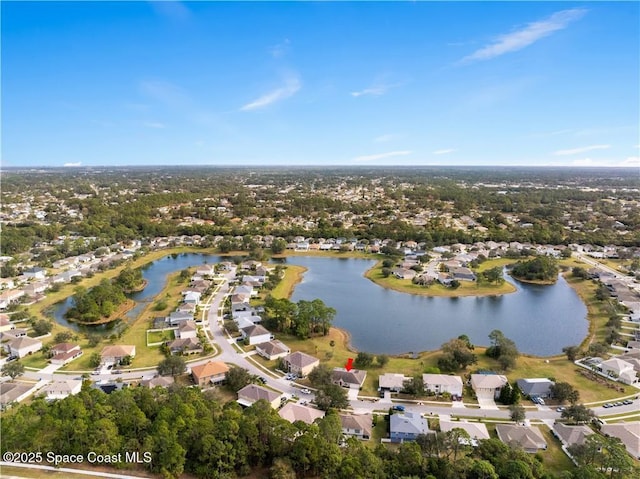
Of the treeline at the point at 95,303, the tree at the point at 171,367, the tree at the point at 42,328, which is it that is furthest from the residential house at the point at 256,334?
the tree at the point at 42,328

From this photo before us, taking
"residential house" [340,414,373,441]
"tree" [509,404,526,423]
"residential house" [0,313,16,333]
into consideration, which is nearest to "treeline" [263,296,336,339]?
"residential house" [340,414,373,441]

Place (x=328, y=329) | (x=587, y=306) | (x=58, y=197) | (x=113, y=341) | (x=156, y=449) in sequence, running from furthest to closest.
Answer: (x=58, y=197) < (x=587, y=306) < (x=328, y=329) < (x=113, y=341) < (x=156, y=449)

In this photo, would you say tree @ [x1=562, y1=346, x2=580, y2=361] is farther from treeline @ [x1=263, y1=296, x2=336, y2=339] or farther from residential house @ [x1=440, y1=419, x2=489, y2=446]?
treeline @ [x1=263, y1=296, x2=336, y2=339]

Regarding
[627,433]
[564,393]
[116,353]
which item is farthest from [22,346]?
[627,433]

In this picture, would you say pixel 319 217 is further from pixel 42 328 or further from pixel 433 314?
pixel 42 328

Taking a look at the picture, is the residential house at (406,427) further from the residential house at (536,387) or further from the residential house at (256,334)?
the residential house at (256,334)

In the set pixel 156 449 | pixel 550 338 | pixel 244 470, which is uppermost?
pixel 156 449

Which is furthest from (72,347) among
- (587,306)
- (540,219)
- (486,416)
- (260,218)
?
(540,219)

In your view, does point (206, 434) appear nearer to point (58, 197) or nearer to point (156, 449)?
point (156, 449)
